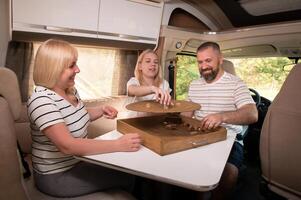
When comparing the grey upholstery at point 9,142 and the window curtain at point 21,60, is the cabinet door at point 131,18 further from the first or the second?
the grey upholstery at point 9,142

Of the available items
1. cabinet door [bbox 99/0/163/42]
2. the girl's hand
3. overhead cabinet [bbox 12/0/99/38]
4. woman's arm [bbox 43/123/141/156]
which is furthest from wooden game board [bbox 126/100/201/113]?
cabinet door [bbox 99/0/163/42]

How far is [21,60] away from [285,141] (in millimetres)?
2357

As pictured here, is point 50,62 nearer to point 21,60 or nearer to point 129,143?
point 129,143

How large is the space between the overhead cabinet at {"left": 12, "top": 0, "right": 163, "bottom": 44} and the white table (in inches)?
60.9

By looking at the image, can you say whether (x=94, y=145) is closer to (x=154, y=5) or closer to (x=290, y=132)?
(x=290, y=132)

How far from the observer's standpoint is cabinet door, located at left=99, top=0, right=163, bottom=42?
2475 millimetres

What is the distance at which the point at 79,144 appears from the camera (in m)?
1.05

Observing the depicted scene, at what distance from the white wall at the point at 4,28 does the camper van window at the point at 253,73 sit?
2148mm

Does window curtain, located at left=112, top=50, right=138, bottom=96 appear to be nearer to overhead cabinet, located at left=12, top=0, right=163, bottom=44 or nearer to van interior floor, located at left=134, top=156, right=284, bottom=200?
overhead cabinet, located at left=12, top=0, right=163, bottom=44

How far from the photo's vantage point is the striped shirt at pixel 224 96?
1772mm

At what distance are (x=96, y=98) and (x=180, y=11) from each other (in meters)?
1.61

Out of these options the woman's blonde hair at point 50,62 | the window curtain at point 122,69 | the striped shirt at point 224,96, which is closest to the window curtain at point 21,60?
the window curtain at point 122,69

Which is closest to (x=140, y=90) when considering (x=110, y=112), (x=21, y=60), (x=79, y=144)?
(x=110, y=112)

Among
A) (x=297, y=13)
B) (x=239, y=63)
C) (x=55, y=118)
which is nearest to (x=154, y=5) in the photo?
(x=297, y=13)
